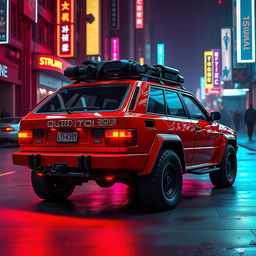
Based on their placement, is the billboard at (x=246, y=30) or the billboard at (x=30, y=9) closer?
the billboard at (x=30, y=9)

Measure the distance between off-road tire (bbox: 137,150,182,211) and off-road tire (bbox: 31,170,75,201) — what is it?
4.83ft

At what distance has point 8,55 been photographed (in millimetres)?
29109

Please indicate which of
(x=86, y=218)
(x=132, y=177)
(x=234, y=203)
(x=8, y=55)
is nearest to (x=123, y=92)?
(x=132, y=177)

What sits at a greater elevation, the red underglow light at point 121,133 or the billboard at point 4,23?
the billboard at point 4,23

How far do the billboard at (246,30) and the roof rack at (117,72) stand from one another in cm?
2838

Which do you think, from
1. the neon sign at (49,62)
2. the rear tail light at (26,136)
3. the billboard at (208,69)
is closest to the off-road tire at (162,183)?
the rear tail light at (26,136)

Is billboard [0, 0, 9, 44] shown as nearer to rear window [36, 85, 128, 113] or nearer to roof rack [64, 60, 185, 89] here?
roof rack [64, 60, 185, 89]

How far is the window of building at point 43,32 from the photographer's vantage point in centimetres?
3428

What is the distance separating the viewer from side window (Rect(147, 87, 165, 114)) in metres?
6.20

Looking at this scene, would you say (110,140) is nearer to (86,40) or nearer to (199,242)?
(199,242)

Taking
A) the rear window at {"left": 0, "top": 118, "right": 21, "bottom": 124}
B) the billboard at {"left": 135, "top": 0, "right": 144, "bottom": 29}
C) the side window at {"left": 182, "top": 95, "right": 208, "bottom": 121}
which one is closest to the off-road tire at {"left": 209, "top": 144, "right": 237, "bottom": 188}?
the side window at {"left": 182, "top": 95, "right": 208, "bottom": 121}

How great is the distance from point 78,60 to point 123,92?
135 feet

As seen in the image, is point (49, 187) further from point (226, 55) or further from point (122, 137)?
point (226, 55)

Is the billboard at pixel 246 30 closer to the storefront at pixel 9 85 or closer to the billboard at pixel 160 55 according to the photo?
the storefront at pixel 9 85
